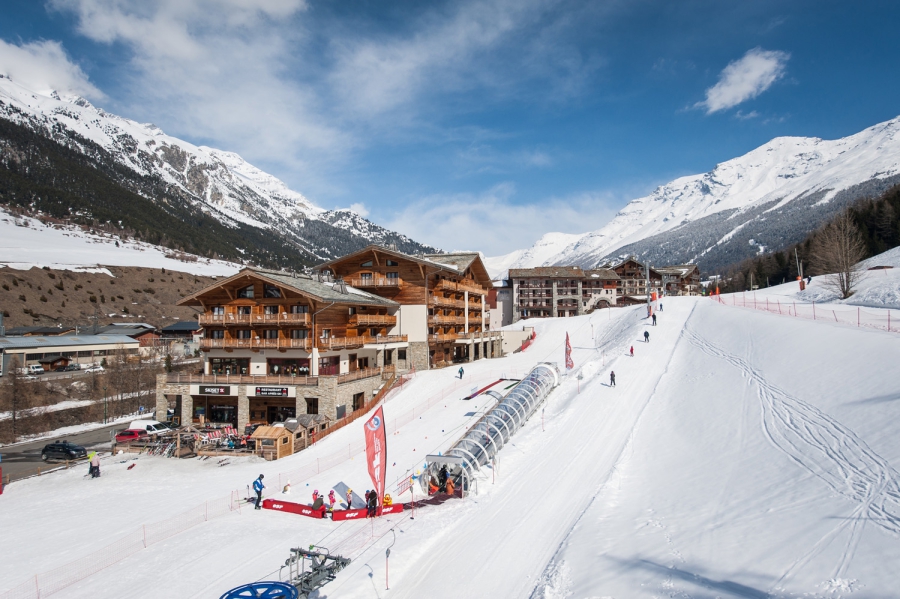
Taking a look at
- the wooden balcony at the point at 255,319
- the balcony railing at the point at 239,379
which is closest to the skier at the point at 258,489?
the balcony railing at the point at 239,379

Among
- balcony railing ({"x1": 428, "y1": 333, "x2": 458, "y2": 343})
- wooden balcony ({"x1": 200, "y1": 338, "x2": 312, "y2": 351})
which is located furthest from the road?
balcony railing ({"x1": 428, "y1": 333, "x2": 458, "y2": 343})

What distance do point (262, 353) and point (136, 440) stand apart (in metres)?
10.4

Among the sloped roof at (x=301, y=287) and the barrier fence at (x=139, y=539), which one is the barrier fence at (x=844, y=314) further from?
the barrier fence at (x=139, y=539)

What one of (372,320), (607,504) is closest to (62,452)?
(372,320)

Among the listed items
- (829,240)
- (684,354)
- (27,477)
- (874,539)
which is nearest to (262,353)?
(27,477)

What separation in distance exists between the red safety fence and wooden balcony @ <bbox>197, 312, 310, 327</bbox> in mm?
17360

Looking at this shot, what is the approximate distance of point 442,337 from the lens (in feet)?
172

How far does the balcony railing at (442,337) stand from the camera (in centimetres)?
5075

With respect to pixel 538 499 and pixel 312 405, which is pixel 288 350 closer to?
pixel 312 405

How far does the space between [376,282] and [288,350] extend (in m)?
13.0

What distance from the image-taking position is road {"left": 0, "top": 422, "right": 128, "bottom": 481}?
1251 inches

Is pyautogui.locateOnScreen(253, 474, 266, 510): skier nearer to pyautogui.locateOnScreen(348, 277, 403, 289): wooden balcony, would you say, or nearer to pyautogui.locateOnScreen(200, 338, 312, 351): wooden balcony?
pyautogui.locateOnScreen(200, 338, 312, 351): wooden balcony

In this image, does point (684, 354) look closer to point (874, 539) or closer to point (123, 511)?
point (874, 539)

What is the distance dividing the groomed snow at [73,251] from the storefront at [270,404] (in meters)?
98.9
